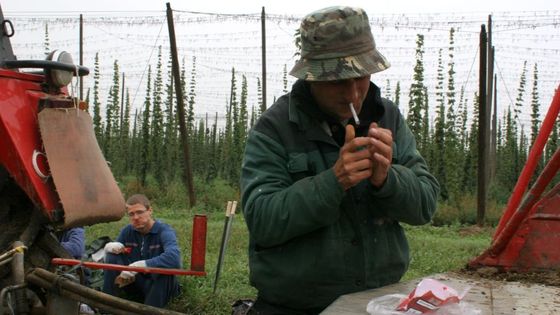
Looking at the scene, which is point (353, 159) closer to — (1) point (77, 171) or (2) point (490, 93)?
(1) point (77, 171)

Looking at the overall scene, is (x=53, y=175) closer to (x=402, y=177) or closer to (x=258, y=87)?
(x=402, y=177)

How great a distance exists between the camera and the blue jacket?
14.8 ft

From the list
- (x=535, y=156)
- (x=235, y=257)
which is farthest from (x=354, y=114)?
(x=235, y=257)

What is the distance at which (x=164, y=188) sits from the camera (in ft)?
46.9

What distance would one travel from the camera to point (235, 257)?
6.43 meters

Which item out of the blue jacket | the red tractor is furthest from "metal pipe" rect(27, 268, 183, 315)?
the blue jacket

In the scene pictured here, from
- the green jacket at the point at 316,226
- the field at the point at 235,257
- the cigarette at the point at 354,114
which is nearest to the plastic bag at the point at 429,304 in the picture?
the green jacket at the point at 316,226

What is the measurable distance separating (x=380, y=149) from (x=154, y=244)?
3.56 m

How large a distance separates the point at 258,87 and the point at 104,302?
2104 centimetres

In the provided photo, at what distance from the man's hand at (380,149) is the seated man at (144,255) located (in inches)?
123

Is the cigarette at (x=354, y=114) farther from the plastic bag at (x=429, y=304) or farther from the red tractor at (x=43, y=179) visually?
the red tractor at (x=43, y=179)

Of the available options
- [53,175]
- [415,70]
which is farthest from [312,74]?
[415,70]

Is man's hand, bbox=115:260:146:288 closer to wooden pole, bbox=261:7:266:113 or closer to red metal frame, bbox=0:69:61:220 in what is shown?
red metal frame, bbox=0:69:61:220

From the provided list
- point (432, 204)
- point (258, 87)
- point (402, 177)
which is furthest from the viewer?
point (258, 87)
